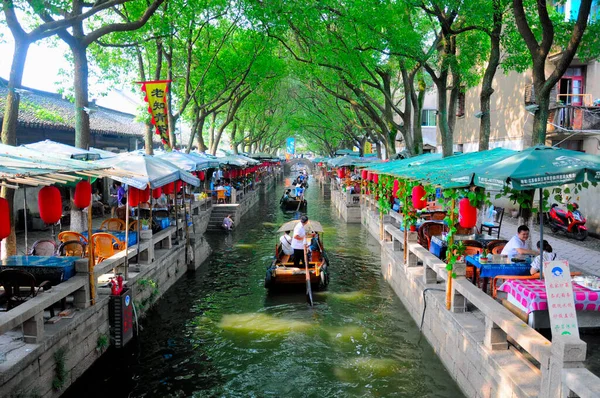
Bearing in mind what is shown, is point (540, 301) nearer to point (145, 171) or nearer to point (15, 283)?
point (15, 283)

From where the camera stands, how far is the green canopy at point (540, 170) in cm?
591

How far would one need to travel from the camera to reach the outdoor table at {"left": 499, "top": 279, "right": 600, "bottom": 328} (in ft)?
20.0

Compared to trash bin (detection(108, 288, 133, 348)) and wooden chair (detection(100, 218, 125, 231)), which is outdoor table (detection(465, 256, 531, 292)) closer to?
trash bin (detection(108, 288, 133, 348))

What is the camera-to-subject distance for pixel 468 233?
1180 cm

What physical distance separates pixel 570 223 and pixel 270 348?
12.1 m

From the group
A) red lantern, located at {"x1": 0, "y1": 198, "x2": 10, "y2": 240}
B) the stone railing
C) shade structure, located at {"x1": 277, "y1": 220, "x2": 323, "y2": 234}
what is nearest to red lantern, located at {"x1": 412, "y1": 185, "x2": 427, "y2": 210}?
the stone railing

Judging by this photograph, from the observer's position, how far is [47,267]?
751cm

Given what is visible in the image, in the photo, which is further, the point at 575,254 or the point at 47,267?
the point at 575,254

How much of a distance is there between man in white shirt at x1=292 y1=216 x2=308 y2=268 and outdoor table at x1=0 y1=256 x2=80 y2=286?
5.92 meters

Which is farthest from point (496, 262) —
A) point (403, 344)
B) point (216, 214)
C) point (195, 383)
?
point (216, 214)

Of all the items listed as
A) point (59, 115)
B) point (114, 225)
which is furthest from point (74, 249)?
point (59, 115)

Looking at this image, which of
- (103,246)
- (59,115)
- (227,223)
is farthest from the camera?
(227,223)

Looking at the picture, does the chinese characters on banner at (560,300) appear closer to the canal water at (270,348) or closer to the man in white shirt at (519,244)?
the canal water at (270,348)

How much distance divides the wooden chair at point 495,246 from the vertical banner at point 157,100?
12211mm
